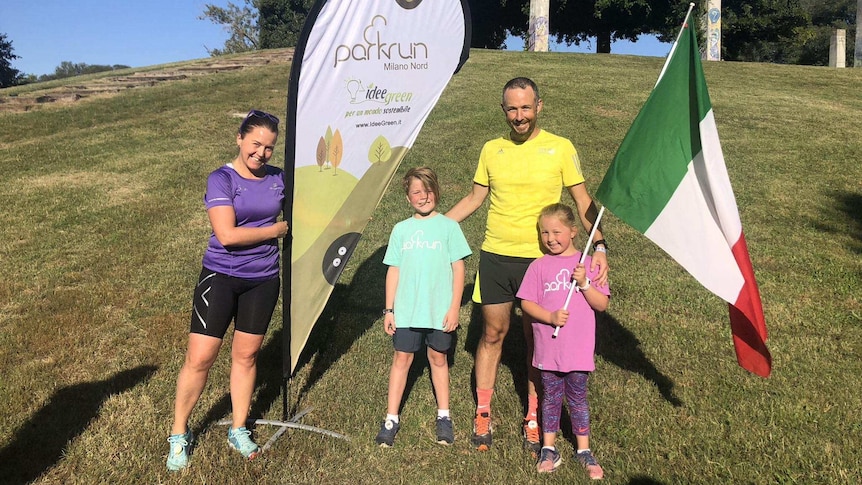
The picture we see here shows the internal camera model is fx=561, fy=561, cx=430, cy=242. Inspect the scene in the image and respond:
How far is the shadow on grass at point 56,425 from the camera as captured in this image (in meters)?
3.34

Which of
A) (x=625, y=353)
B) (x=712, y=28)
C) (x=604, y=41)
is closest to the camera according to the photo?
(x=625, y=353)

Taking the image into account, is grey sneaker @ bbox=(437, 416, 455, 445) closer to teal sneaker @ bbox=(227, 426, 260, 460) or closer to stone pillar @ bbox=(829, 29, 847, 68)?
teal sneaker @ bbox=(227, 426, 260, 460)

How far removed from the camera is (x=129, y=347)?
189 inches

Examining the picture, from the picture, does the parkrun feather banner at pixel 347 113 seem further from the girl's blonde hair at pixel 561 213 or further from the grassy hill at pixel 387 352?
the girl's blonde hair at pixel 561 213

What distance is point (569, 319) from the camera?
10.3ft

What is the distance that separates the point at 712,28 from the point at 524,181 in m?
26.2

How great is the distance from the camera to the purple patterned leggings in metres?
3.20

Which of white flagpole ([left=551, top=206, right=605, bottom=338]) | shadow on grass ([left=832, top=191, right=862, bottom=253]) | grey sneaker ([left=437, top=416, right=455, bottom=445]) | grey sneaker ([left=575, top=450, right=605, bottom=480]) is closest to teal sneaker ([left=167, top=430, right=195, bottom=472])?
grey sneaker ([left=437, top=416, right=455, bottom=445])

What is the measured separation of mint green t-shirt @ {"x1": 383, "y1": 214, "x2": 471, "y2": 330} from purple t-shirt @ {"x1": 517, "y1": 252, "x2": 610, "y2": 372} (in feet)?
1.60

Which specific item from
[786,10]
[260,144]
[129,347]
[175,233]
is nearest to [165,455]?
[129,347]

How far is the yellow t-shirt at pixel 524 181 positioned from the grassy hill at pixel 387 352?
4.45 ft

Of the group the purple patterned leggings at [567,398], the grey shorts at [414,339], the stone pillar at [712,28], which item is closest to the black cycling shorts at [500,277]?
the grey shorts at [414,339]

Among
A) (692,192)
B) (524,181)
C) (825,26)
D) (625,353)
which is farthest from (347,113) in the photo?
(825,26)

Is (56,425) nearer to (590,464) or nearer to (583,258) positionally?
(590,464)
